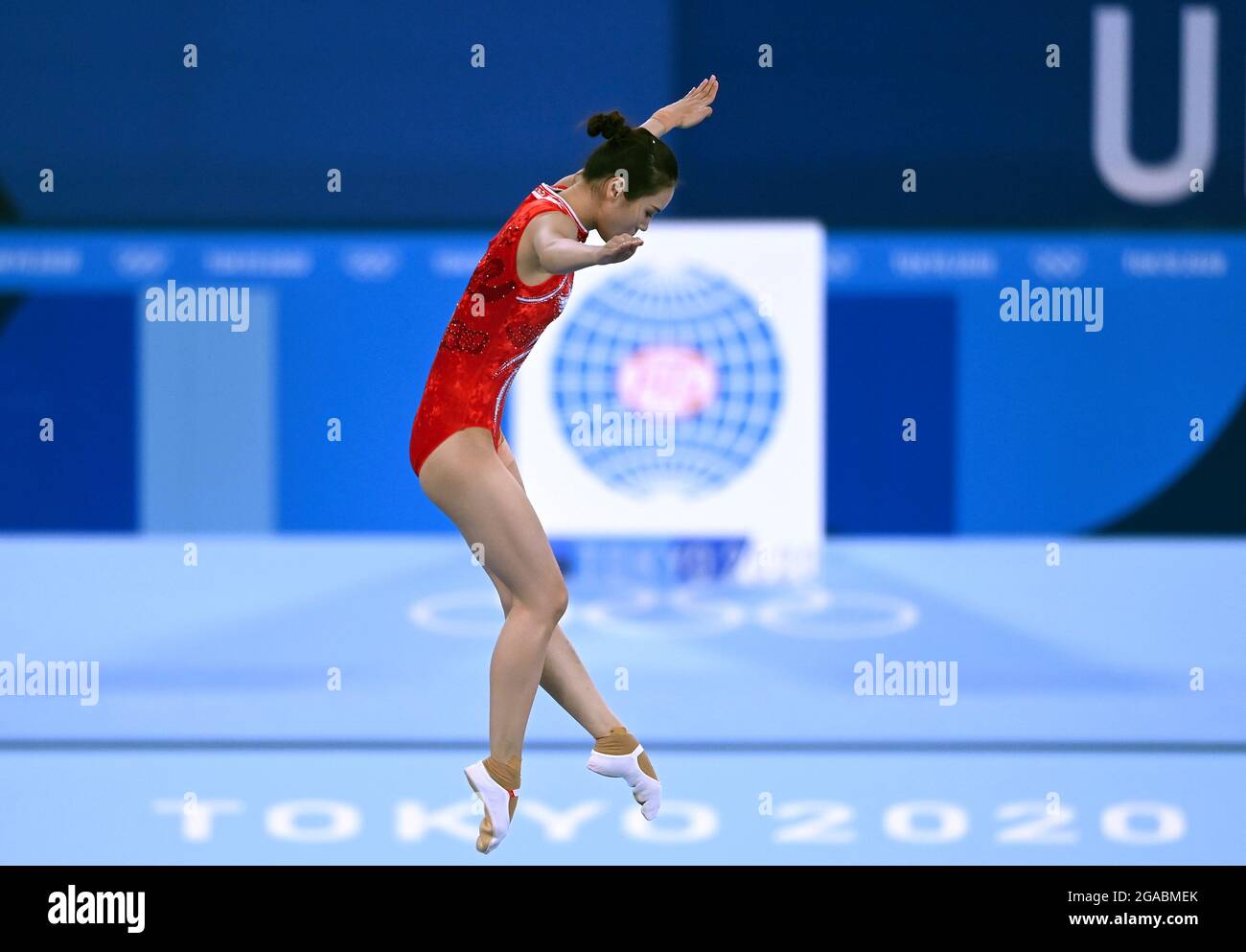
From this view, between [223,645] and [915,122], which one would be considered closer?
[915,122]

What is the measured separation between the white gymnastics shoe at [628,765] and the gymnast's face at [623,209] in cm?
127

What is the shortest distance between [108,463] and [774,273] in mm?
2875

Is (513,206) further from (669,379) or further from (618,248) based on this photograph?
(618,248)

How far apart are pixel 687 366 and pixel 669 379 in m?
0.09

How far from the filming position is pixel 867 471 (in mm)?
6562

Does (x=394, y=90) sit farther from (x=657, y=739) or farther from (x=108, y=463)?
(x=657, y=739)

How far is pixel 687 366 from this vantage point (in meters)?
6.48

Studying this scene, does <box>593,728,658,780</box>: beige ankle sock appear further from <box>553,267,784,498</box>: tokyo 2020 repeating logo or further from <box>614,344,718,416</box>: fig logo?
<box>614,344,718,416</box>: fig logo

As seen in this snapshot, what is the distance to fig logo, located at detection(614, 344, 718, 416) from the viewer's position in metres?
6.47

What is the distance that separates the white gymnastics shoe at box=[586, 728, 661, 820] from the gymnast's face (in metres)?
1.27

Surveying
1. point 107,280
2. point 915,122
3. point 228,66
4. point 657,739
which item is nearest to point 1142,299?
point 915,122

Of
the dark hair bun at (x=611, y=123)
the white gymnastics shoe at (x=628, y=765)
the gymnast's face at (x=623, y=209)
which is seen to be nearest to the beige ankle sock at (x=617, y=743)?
the white gymnastics shoe at (x=628, y=765)

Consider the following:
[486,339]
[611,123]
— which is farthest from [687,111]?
[486,339]

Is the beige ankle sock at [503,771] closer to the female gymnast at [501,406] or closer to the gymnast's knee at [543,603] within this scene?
the female gymnast at [501,406]
